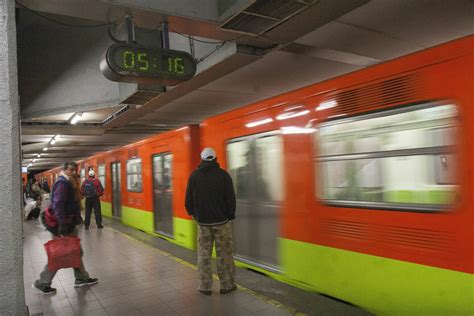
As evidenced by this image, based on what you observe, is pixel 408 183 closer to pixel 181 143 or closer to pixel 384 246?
pixel 384 246

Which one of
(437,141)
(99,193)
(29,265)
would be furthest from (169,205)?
(437,141)

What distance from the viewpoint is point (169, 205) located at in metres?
8.39

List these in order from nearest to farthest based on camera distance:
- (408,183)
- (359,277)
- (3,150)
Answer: (3,150) < (408,183) < (359,277)

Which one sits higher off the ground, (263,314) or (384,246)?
(384,246)

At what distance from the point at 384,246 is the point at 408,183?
0.62 metres

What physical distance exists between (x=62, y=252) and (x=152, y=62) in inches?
111

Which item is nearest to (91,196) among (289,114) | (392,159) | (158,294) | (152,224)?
(152,224)

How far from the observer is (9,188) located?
255cm

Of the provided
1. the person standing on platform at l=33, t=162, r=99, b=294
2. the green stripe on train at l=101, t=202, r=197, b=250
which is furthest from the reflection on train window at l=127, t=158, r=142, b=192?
A: the person standing on platform at l=33, t=162, r=99, b=294

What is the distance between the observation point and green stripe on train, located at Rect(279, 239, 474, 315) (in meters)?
2.86

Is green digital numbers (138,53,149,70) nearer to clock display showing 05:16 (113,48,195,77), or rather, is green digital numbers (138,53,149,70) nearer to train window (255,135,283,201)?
clock display showing 05:16 (113,48,195,77)

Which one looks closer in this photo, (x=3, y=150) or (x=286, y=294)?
(x=3, y=150)

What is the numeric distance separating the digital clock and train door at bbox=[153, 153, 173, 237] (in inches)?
141

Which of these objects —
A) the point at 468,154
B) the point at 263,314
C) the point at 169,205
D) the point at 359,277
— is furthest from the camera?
the point at 169,205
